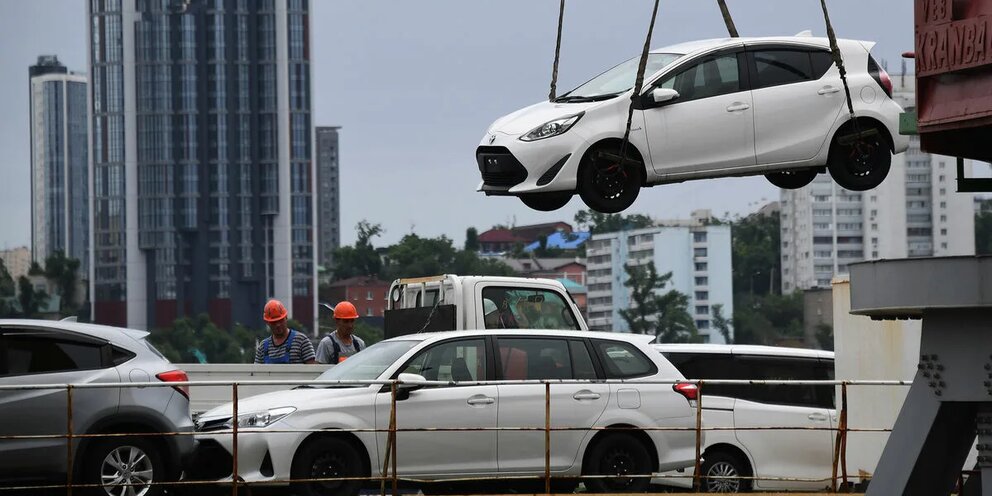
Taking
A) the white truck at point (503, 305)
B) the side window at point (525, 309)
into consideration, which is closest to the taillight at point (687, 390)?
the white truck at point (503, 305)

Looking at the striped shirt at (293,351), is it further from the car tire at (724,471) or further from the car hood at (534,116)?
the car hood at (534,116)

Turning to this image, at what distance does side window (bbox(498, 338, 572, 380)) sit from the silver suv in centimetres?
276

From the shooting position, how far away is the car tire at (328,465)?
14094 mm

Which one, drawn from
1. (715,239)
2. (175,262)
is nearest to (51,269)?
(175,262)

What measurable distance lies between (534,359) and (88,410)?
3820mm

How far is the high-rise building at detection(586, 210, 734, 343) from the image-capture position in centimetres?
18200

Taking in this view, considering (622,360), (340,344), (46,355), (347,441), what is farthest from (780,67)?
(340,344)

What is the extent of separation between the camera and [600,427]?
14617mm

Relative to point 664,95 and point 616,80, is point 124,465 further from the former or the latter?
point 664,95

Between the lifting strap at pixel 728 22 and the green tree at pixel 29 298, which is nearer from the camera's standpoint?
the lifting strap at pixel 728 22

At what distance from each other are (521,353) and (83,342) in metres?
3.68

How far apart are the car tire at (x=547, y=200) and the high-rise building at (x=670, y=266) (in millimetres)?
168013

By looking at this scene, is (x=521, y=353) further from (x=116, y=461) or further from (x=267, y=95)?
(x=267, y=95)

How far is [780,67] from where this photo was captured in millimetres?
11320
